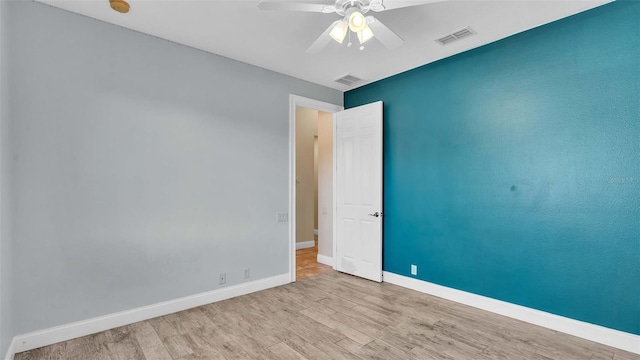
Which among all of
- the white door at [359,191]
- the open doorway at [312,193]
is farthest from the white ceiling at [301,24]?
the open doorway at [312,193]

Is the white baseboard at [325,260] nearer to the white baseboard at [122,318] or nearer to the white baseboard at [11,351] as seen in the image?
the white baseboard at [122,318]

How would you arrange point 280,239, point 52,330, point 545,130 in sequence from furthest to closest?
point 280,239
point 545,130
point 52,330

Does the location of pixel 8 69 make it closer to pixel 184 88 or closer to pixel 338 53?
pixel 184 88

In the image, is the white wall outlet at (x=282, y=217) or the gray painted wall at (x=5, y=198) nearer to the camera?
the gray painted wall at (x=5, y=198)

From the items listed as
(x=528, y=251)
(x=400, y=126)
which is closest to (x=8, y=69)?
(x=400, y=126)

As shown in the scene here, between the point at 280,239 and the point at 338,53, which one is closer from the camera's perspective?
the point at 338,53

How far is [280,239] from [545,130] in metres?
3.26

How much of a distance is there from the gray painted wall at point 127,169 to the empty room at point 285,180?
2 centimetres

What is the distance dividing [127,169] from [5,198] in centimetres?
87

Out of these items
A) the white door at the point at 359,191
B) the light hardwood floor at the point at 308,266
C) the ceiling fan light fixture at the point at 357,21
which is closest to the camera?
the ceiling fan light fixture at the point at 357,21

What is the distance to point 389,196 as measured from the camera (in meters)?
4.29

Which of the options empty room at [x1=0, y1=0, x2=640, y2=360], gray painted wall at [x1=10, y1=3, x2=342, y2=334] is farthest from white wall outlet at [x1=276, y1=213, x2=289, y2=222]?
gray painted wall at [x1=10, y1=3, x2=342, y2=334]

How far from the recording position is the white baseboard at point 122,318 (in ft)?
8.05

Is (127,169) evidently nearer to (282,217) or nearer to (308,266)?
(282,217)
